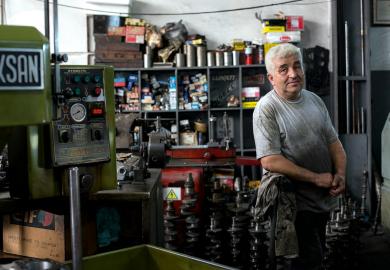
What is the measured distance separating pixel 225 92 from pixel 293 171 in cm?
306

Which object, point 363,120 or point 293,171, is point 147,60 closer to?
point 363,120

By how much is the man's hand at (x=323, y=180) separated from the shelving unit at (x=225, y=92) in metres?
2.82

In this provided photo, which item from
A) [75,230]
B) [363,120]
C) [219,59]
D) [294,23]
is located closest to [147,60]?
[219,59]

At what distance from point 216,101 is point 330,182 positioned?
3.01 m

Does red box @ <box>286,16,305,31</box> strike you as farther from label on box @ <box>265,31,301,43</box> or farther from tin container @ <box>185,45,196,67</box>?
tin container @ <box>185,45,196,67</box>

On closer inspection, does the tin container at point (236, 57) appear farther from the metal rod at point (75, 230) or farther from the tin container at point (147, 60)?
the metal rod at point (75, 230)

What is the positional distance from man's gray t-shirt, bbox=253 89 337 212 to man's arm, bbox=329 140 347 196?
0.13 feet

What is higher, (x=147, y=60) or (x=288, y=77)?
(x=147, y=60)

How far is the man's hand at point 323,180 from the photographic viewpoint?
72.5 inches

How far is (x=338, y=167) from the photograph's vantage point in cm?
195

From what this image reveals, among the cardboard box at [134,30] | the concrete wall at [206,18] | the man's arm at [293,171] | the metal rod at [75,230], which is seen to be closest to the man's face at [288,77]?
the man's arm at [293,171]

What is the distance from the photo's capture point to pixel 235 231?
2693 millimetres

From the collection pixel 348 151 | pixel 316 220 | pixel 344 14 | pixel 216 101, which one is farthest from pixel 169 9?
pixel 316 220

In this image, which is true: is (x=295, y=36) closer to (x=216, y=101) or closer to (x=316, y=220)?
(x=216, y=101)
